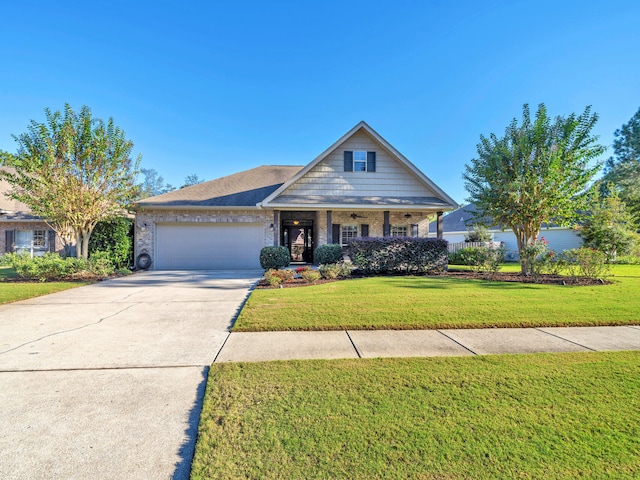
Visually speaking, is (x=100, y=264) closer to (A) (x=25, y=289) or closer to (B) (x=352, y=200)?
(A) (x=25, y=289)

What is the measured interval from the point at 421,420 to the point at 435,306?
14.0 feet

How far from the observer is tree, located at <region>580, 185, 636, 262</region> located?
14.6 m

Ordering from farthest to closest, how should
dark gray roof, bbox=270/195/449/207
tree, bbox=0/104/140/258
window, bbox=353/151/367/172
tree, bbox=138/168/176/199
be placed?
tree, bbox=138/168/176/199 → window, bbox=353/151/367/172 → dark gray roof, bbox=270/195/449/207 → tree, bbox=0/104/140/258

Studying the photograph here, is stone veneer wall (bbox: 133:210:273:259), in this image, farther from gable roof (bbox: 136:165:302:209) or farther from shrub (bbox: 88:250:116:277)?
shrub (bbox: 88:250:116:277)

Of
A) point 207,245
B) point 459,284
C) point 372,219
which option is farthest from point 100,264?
point 459,284

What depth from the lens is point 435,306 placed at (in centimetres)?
641

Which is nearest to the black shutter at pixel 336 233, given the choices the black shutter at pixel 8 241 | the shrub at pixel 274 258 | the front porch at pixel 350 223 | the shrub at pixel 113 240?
the front porch at pixel 350 223

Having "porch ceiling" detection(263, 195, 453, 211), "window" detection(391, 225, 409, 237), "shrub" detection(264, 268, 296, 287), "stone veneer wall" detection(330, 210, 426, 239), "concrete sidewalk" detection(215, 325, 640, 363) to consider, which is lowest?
"concrete sidewalk" detection(215, 325, 640, 363)

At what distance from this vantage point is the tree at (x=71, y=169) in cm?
1122

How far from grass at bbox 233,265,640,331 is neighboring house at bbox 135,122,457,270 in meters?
5.66

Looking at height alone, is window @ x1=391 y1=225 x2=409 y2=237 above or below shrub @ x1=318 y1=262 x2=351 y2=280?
above

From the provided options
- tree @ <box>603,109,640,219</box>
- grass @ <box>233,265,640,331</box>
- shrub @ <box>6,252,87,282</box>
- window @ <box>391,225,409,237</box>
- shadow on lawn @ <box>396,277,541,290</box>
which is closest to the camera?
grass @ <box>233,265,640,331</box>

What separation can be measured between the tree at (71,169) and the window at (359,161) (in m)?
9.60

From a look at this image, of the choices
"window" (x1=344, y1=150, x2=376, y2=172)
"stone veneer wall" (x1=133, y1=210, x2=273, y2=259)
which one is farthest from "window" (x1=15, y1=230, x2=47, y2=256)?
"window" (x1=344, y1=150, x2=376, y2=172)
